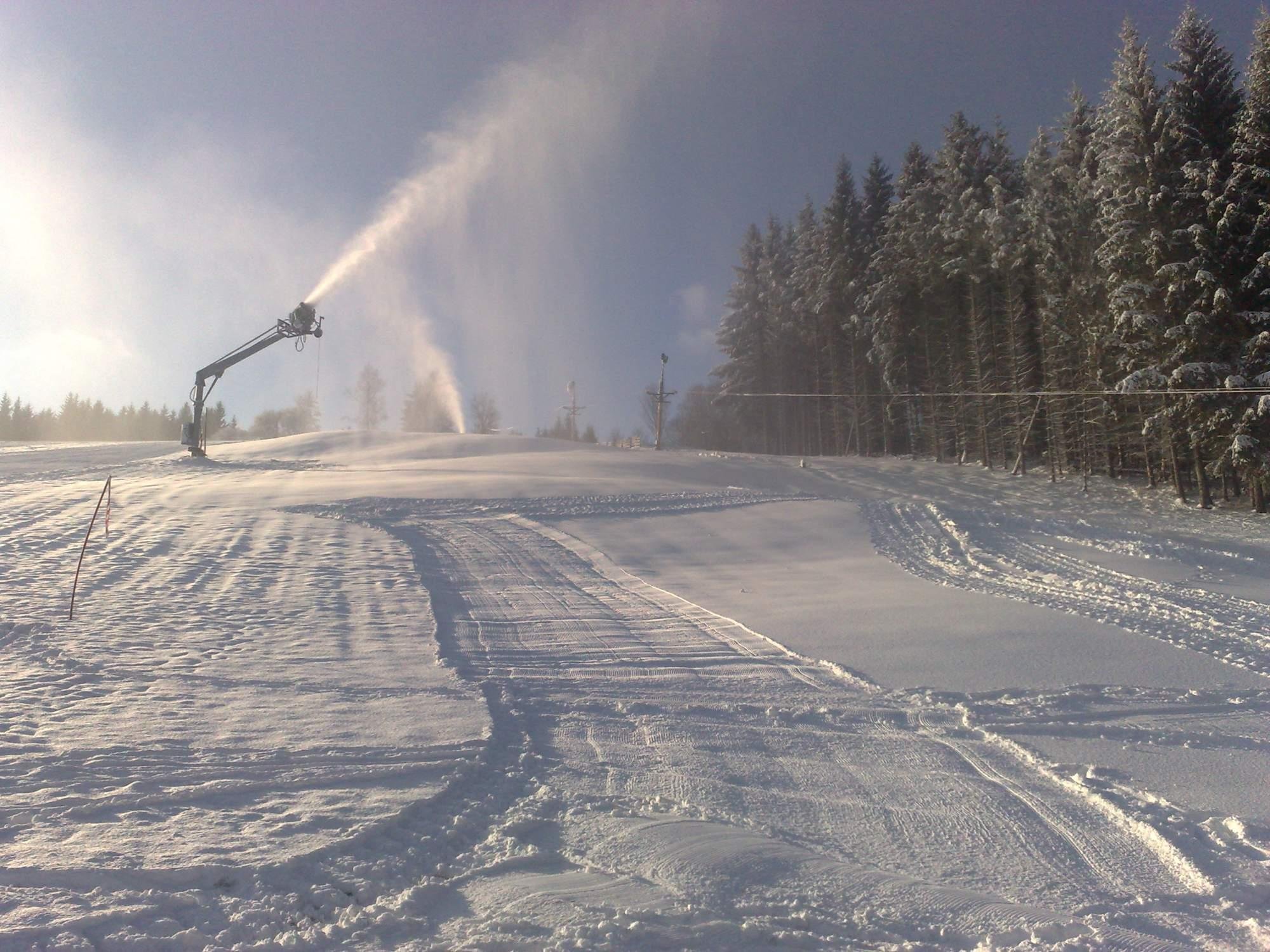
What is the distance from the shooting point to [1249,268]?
22.1 m

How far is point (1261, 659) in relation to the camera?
25.2 feet

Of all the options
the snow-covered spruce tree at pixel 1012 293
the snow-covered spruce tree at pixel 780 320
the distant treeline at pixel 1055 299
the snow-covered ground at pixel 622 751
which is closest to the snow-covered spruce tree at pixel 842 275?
the distant treeline at pixel 1055 299

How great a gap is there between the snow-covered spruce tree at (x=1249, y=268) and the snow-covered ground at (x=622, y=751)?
9517 mm

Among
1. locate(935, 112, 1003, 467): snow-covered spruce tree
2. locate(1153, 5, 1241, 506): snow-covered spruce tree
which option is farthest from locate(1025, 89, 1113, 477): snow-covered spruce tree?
locate(1153, 5, 1241, 506): snow-covered spruce tree

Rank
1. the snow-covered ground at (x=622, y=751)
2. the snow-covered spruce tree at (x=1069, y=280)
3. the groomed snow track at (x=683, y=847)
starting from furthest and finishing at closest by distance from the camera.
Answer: the snow-covered spruce tree at (x=1069, y=280) → the snow-covered ground at (x=622, y=751) → the groomed snow track at (x=683, y=847)

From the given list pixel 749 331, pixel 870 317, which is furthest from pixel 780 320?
pixel 870 317

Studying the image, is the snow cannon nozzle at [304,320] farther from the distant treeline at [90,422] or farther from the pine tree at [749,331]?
the distant treeline at [90,422]

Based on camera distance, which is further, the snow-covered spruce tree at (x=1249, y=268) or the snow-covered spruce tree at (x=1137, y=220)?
the snow-covered spruce tree at (x=1137, y=220)

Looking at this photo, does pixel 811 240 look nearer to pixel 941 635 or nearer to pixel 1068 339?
pixel 1068 339

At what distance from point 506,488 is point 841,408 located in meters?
30.6

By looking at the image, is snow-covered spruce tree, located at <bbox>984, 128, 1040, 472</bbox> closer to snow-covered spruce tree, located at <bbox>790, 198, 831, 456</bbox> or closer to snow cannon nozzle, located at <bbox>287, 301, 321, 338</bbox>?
snow-covered spruce tree, located at <bbox>790, 198, 831, 456</bbox>

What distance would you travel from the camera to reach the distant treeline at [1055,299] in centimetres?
2220

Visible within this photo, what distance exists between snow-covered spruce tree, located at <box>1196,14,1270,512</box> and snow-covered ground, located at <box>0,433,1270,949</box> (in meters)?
9.52

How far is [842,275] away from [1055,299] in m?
14.4
